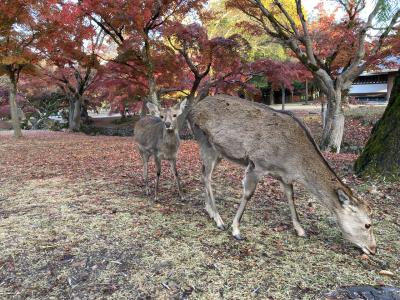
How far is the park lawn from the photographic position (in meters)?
3.00

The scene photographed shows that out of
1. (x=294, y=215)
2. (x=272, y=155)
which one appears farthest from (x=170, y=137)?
(x=294, y=215)

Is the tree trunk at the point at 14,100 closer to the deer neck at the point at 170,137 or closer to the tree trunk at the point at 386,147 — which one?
the deer neck at the point at 170,137

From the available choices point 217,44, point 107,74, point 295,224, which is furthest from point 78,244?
point 107,74

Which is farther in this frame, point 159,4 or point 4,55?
point 4,55

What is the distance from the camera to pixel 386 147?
559cm

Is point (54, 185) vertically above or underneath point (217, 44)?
underneath

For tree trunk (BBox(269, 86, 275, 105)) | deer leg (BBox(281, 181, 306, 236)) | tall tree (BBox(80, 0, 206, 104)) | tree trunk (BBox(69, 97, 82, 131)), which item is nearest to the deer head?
deer leg (BBox(281, 181, 306, 236))

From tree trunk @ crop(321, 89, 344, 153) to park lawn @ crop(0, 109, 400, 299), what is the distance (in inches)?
209

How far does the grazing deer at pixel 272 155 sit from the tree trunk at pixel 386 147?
2.28 metres

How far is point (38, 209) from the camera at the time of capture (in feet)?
15.9

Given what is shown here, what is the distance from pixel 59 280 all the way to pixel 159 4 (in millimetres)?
11319

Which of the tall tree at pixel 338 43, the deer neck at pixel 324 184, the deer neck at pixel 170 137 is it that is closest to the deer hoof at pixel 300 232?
the deer neck at pixel 324 184

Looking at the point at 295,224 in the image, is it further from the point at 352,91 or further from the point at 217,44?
the point at 352,91

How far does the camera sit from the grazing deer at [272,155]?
362 cm
